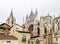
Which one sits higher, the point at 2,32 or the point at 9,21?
the point at 9,21

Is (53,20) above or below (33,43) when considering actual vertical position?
above

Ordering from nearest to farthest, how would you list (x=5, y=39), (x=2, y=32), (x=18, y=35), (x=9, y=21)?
1. (x=5, y=39)
2. (x=18, y=35)
3. (x=2, y=32)
4. (x=9, y=21)

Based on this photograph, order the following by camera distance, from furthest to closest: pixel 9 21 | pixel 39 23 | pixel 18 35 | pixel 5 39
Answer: pixel 9 21, pixel 39 23, pixel 18 35, pixel 5 39

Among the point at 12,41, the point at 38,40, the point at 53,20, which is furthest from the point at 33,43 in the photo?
the point at 53,20

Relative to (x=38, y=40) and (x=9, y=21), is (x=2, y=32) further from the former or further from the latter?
(x=9, y=21)

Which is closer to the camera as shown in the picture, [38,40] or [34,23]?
[38,40]

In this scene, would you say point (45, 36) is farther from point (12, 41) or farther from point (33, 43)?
point (12, 41)

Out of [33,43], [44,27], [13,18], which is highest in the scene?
[13,18]

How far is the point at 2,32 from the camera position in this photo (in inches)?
1887

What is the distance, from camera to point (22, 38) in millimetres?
43344

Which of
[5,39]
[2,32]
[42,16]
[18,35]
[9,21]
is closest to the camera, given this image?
[5,39]

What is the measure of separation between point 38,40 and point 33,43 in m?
1.32

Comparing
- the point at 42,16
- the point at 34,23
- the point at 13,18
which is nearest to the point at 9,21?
the point at 13,18

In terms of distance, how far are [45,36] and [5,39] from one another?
376 inches
